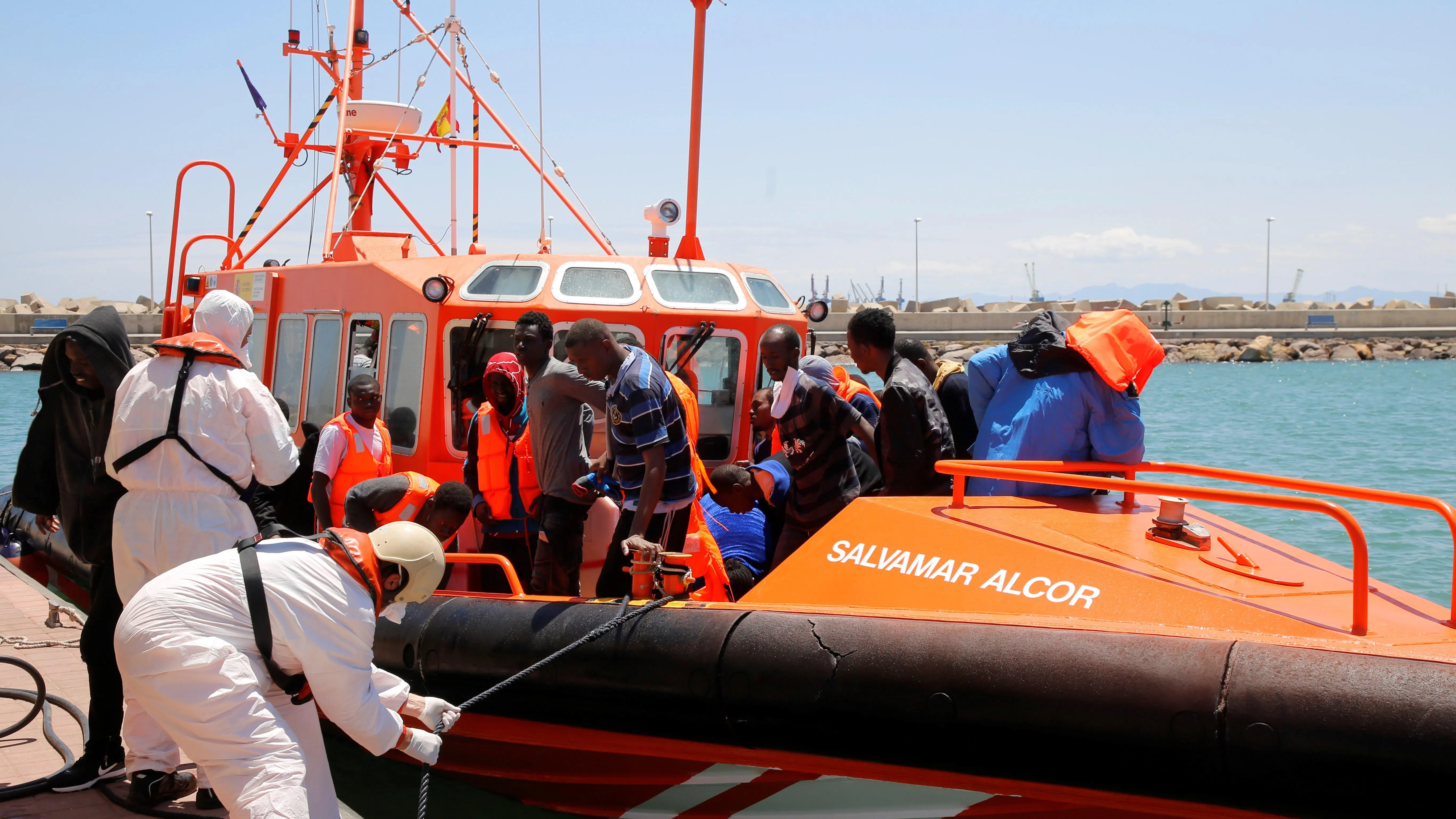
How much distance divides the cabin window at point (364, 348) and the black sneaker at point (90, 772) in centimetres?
Answer: 198

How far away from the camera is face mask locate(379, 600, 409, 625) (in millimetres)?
2732

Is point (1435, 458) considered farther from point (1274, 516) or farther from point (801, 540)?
point (801, 540)

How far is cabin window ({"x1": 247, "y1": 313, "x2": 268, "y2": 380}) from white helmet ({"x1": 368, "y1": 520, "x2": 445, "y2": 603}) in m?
4.06

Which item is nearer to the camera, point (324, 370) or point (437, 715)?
point (437, 715)

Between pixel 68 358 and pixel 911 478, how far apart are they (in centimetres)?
301

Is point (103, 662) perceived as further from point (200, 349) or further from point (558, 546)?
point (558, 546)

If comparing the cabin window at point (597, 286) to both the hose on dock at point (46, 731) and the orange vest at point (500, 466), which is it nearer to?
Result: the orange vest at point (500, 466)

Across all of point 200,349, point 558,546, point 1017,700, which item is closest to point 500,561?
point 558,546

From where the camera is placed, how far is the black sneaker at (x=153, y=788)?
11.9ft

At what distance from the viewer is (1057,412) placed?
156 inches

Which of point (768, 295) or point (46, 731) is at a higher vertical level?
point (768, 295)

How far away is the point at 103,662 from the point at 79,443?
0.87m

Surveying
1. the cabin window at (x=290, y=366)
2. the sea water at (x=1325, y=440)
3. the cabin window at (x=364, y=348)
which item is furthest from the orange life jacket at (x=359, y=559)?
the sea water at (x=1325, y=440)

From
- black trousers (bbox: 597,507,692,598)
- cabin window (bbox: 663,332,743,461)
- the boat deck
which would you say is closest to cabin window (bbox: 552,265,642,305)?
cabin window (bbox: 663,332,743,461)
